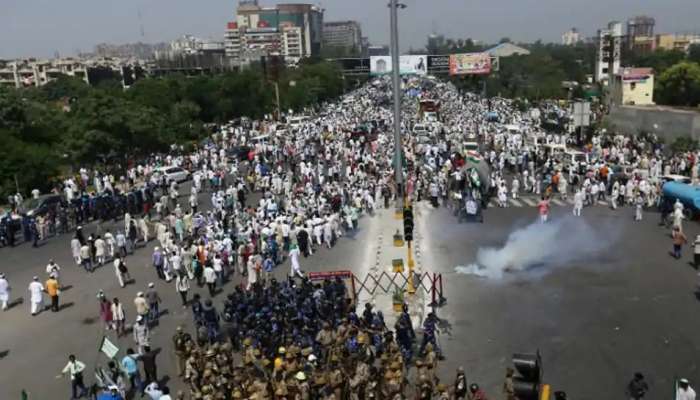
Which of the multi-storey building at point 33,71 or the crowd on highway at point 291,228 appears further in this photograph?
the multi-storey building at point 33,71

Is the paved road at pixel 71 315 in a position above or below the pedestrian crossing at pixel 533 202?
below

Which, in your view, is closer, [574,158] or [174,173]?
[574,158]

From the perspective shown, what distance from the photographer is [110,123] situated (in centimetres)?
4103

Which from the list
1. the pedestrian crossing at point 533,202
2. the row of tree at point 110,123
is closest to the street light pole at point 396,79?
the pedestrian crossing at point 533,202

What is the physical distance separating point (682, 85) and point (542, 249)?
54.3 m

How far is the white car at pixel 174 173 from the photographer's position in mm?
35531

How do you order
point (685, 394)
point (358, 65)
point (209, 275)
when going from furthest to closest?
1. point (358, 65)
2. point (209, 275)
3. point (685, 394)

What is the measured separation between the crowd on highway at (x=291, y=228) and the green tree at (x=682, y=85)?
70.4 feet

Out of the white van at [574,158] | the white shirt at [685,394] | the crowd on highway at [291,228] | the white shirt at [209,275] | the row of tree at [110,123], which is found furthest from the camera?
the row of tree at [110,123]

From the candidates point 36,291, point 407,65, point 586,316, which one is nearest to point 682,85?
point 407,65

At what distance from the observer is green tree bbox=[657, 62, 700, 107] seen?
66.0 meters

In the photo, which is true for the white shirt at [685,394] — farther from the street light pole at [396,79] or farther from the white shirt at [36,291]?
the white shirt at [36,291]

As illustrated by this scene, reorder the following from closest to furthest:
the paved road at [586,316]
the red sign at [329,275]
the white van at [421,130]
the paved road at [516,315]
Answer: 1. the paved road at [586,316]
2. the paved road at [516,315]
3. the red sign at [329,275]
4. the white van at [421,130]

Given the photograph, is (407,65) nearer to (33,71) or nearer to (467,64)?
(467,64)
